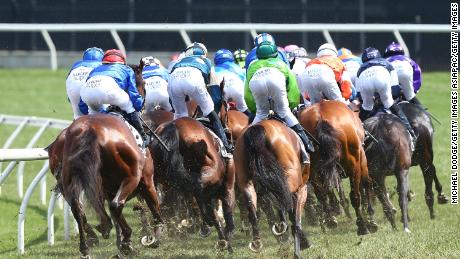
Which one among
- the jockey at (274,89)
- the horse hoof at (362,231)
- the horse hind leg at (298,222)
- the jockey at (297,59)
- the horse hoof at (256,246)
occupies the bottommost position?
the horse hoof at (362,231)

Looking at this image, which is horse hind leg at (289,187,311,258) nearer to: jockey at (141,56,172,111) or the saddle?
the saddle

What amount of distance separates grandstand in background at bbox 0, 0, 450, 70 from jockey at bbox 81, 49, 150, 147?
1400cm

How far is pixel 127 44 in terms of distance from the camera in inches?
953

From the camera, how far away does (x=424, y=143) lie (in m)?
11.9

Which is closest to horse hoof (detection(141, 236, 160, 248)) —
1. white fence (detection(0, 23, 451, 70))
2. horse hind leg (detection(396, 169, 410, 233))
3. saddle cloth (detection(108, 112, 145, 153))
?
saddle cloth (detection(108, 112, 145, 153))

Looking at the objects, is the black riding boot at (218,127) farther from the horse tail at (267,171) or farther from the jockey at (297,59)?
the jockey at (297,59)

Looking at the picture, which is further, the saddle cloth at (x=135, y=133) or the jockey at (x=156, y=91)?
the jockey at (x=156, y=91)

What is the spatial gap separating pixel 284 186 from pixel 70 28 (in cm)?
1429

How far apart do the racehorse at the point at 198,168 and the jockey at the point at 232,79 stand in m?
1.90

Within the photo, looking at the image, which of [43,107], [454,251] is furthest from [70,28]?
[454,251]

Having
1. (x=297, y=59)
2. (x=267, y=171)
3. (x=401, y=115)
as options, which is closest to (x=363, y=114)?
(x=401, y=115)

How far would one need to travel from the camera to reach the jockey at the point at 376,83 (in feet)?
36.1
